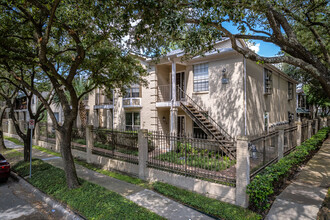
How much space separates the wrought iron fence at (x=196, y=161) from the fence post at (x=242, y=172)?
35 cm

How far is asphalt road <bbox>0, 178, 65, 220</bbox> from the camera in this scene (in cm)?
595

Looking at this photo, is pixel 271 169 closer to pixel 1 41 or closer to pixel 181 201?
pixel 181 201

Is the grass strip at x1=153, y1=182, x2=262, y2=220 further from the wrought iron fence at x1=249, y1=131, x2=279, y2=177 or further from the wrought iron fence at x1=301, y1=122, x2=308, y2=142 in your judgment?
the wrought iron fence at x1=301, y1=122, x2=308, y2=142

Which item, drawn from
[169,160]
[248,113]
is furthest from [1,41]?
[248,113]

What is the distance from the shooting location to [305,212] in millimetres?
5387

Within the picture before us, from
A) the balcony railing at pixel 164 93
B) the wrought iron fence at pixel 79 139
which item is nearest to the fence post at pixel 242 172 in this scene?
the wrought iron fence at pixel 79 139

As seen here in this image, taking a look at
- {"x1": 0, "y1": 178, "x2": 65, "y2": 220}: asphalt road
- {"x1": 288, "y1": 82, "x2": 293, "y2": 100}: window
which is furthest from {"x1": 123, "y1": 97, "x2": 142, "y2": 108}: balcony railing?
{"x1": 288, "y1": 82, "x2": 293, "y2": 100}: window

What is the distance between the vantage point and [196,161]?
283 inches

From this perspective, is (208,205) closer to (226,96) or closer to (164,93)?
(226,96)

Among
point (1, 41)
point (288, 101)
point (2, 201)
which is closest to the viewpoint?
point (2, 201)

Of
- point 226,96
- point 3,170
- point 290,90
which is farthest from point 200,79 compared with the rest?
point 290,90

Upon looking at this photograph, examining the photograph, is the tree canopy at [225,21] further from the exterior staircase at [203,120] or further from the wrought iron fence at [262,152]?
the exterior staircase at [203,120]

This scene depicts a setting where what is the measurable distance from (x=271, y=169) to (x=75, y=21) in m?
8.71

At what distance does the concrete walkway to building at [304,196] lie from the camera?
5364 millimetres
